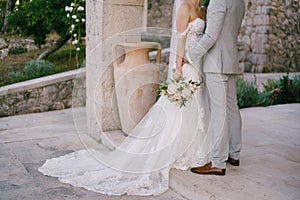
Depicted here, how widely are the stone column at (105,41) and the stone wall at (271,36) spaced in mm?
4781

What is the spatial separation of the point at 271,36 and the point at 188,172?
6.29 meters

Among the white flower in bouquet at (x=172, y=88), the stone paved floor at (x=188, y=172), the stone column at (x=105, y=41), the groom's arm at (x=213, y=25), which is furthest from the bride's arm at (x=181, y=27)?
the stone column at (x=105, y=41)

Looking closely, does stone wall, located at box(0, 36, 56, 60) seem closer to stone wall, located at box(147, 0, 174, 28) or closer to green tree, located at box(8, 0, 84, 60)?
green tree, located at box(8, 0, 84, 60)

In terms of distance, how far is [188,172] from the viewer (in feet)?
10.5

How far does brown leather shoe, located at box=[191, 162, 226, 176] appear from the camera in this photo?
309 cm

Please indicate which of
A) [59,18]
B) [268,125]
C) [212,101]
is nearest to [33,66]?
[59,18]

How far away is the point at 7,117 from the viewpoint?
5980 mm

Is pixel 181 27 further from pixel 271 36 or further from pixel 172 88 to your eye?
pixel 271 36

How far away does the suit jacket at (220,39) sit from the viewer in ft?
9.43

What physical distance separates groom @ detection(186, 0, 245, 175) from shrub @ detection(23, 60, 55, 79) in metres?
4.43

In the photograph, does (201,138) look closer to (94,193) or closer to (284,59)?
(94,193)

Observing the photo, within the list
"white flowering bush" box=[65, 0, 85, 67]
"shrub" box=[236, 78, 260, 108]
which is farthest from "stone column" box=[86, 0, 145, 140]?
"white flowering bush" box=[65, 0, 85, 67]

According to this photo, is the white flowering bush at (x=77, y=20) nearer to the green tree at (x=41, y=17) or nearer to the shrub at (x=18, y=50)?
the green tree at (x=41, y=17)

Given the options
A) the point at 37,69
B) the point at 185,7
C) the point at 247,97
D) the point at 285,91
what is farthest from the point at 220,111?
the point at 37,69
